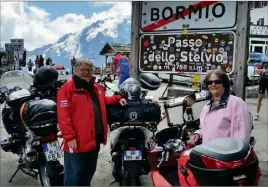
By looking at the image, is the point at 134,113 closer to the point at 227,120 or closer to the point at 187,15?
the point at 227,120

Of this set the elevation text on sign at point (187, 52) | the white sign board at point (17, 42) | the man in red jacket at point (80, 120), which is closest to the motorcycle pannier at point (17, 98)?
the man in red jacket at point (80, 120)

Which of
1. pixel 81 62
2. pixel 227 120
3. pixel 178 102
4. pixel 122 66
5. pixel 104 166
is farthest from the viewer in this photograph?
pixel 122 66

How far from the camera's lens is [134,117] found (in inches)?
160

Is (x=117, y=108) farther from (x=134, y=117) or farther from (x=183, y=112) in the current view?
(x=183, y=112)

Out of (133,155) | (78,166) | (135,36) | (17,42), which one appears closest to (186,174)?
(78,166)

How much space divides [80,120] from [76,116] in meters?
0.05

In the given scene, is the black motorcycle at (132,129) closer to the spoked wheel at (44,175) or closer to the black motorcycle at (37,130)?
the black motorcycle at (37,130)

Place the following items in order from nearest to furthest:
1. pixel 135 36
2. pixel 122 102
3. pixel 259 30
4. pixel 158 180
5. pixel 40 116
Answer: pixel 158 180, pixel 40 116, pixel 122 102, pixel 135 36, pixel 259 30

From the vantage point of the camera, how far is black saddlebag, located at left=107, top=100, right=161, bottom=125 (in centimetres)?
406

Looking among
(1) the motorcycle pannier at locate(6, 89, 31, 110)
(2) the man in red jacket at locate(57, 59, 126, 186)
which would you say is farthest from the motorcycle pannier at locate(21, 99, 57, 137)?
(1) the motorcycle pannier at locate(6, 89, 31, 110)

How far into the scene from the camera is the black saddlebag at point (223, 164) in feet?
7.57

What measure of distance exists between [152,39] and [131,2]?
583mm

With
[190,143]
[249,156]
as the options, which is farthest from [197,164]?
[190,143]

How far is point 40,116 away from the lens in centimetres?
388
